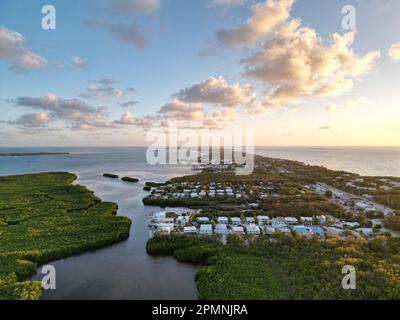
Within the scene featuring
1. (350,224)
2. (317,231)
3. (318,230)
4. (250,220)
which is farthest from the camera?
(250,220)

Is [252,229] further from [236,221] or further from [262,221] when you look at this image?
[262,221]

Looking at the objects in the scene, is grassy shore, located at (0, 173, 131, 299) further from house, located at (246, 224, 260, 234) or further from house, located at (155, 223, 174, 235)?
house, located at (246, 224, 260, 234)

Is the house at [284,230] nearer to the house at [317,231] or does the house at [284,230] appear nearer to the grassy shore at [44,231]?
the house at [317,231]

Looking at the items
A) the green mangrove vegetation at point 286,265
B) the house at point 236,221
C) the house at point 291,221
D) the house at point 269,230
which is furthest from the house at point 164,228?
the house at point 291,221

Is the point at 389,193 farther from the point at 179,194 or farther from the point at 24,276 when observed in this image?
the point at 24,276

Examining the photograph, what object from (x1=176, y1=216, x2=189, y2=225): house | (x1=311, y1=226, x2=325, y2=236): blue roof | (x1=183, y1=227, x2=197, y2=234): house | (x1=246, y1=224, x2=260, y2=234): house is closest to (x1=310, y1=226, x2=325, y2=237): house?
(x1=311, y1=226, x2=325, y2=236): blue roof

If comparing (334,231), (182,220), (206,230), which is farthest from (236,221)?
(334,231)

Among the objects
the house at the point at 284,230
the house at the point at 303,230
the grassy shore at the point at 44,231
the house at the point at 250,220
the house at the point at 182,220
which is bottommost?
the grassy shore at the point at 44,231

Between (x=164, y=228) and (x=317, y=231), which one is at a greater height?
(x=317, y=231)

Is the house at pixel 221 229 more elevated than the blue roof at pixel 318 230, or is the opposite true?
the blue roof at pixel 318 230
